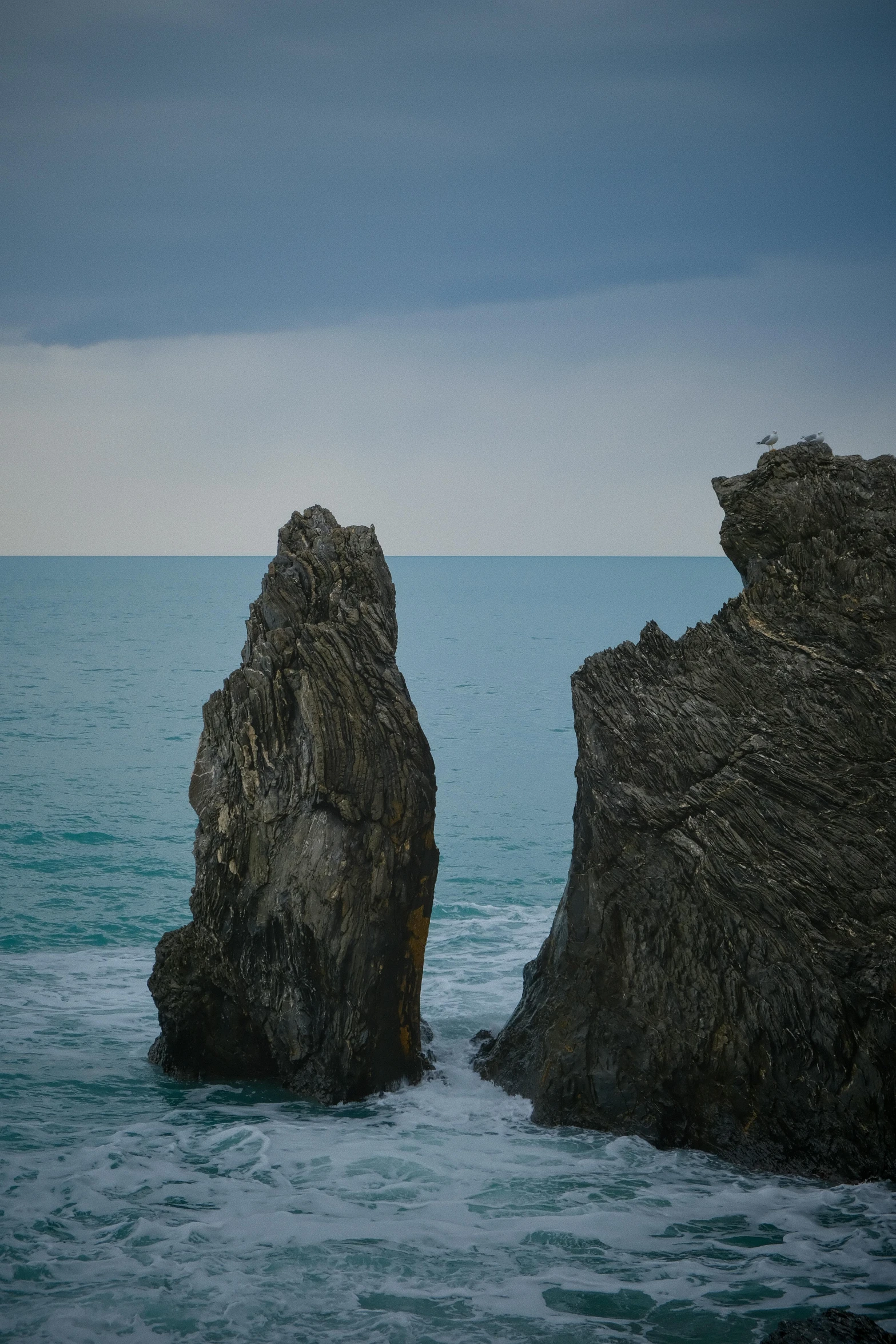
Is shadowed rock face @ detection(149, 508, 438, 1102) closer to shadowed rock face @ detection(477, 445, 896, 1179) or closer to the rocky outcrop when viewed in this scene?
shadowed rock face @ detection(477, 445, 896, 1179)

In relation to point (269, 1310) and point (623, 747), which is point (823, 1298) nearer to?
point (269, 1310)

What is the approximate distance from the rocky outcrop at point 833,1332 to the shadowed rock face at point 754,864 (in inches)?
134

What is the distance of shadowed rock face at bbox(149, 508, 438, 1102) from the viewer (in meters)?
13.7

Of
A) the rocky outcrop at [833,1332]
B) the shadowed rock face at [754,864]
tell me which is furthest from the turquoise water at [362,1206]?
the rocky outcrop at [833,1332]

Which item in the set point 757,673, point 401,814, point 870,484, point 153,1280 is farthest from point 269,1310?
point 870,484

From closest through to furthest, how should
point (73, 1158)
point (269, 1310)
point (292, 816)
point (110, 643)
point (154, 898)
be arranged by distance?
1. point (269, 1310)
2. point (73, 1158)
3. point (292, 816)
4. point (154, 898)
5. point (110, 643)

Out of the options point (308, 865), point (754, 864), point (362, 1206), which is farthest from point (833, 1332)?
point (308, 865)

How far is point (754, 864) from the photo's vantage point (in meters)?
12.0

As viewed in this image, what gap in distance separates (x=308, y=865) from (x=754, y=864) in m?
5.34

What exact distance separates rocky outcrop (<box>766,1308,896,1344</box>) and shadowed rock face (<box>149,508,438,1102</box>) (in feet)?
21.7

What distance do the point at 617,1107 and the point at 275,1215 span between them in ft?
13.3

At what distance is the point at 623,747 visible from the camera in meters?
12.8

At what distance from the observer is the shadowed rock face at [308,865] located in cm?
1366

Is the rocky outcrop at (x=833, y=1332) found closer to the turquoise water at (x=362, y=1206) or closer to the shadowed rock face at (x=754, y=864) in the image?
the turquoise water at (x=362, y=1206)
